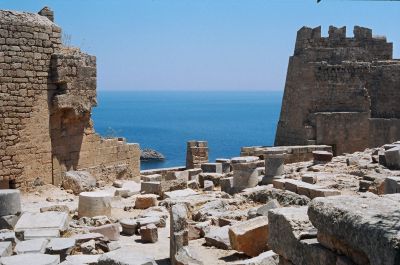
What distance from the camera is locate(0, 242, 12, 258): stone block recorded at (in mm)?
7730

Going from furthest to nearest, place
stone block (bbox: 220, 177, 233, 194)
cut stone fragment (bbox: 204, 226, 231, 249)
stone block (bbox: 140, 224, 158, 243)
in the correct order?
stone block (bbox: 220, 177, 233, 194)
stone block (bbox: 140, 224, 158, 243)
cut stone fragment (bbox: 204, 226, 231, 249)

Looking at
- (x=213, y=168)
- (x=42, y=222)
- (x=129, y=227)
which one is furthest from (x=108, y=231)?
(x=213, y=168)

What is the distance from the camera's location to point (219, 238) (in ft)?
27.3

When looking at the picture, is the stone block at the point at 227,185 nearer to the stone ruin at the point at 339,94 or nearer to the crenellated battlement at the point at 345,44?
the stone ruin at the point at 339,94

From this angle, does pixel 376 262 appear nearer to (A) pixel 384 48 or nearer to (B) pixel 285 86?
(B) pixel 285 86

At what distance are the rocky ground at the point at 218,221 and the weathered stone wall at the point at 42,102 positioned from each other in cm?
64

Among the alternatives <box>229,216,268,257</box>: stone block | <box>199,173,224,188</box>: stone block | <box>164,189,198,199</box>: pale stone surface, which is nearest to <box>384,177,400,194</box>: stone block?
<box>229,216,268,257</box>: stone block

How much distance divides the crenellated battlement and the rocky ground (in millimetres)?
9336

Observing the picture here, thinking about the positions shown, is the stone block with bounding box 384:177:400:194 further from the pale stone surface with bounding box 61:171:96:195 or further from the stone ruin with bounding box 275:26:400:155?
the stone ruin with bounding box 275:26:400:155

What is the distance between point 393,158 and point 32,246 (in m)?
7.89

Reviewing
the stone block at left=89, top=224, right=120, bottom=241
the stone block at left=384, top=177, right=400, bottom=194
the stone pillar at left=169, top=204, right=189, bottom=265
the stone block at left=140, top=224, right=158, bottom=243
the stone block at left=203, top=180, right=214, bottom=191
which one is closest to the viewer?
the stone pillar at left=169, top=204, right=189, bottom=265

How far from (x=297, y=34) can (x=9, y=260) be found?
62.9 feet

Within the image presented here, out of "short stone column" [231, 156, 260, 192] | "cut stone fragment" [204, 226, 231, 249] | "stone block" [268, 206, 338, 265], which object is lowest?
"cut stone fragment" [204, 226, 231, 249]

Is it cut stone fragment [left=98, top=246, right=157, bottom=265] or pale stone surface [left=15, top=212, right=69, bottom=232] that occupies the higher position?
cut stone fragment [left=98, top=246, right=157, bottom=265]
